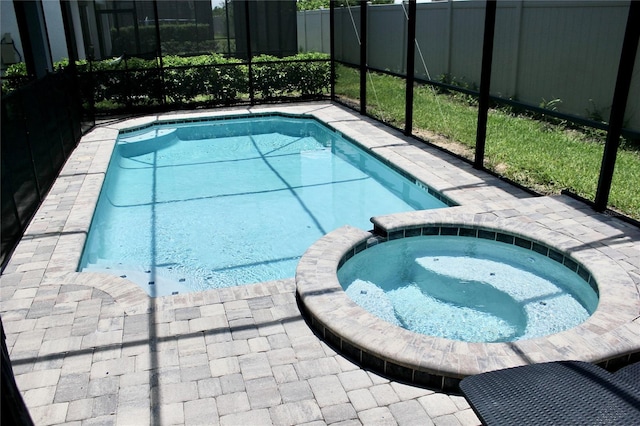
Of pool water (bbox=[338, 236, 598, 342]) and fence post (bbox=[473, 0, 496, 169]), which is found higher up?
fence post (bbox=[473, 0, 496, 169])

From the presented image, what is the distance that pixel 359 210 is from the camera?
267 inches

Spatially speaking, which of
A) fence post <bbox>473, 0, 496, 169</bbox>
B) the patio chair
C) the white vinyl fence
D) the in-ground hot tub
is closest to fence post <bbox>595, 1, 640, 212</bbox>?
the in-ground hot tub

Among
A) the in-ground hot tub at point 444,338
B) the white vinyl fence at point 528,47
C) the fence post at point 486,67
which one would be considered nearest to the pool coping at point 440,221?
the in-ground hot tub at point 444,338

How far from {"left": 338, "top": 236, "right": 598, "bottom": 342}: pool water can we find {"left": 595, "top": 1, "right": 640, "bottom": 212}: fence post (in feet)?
3.96

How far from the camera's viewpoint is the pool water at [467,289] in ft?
13.8

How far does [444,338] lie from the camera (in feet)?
12.3

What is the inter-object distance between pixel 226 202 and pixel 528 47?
742 centimetres

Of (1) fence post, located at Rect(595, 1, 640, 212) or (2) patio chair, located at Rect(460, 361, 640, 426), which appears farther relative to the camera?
(1) fence post, located at Rect(595, 1, 640, 212)

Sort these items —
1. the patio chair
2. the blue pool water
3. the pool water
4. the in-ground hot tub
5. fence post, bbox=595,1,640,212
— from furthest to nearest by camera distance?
the blue pool water → fence post, bbox=595,1,640,212 → the pool water → the in-ground hot tub → the patio chair

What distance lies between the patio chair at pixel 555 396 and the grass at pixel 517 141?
3.80m

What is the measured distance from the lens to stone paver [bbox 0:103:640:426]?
2932 mm

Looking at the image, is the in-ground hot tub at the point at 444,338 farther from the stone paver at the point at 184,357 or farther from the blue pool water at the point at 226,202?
the blue pool water at the point at 226,202

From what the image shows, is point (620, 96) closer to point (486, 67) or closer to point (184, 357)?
point (486, 67)

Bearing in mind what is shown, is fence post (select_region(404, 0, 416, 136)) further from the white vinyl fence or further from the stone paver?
the stone paver
